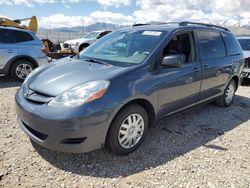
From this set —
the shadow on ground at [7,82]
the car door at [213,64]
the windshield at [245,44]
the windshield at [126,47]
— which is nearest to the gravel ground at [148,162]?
the car door at [213,64]

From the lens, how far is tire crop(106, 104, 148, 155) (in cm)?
322

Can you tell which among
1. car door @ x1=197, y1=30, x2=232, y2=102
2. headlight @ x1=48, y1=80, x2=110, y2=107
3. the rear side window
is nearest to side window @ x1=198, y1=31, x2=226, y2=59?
car door @ x1=197, y1=30, x2=232, y2=102

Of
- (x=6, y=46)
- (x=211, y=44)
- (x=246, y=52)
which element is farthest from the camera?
(x=246, y=52)

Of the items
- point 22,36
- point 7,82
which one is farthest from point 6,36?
point 7,82

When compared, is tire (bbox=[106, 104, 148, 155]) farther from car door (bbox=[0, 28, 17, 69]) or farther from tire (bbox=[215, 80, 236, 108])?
car door (bbox=[0, 28, 17, 69])

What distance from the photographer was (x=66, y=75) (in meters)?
3.40

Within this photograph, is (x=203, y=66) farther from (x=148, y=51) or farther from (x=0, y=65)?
(x=0, y=65)

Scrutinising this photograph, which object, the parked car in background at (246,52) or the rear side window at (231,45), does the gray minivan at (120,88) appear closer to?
the rear side window at (231,45)

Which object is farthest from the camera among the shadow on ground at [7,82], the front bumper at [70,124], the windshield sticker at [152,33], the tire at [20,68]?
the tire at [20,68]

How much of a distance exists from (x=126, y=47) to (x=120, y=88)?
1.15 m

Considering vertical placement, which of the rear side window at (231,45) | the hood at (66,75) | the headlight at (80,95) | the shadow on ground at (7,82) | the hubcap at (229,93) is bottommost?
the shadow on ground at (7,82)

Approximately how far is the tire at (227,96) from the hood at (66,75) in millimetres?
3044

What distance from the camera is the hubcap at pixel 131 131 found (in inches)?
132

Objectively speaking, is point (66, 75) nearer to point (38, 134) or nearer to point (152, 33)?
point (38, 134)
